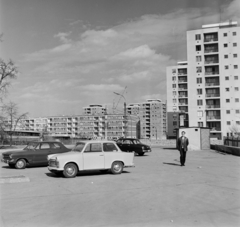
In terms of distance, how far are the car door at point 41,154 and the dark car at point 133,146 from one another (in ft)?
35.9

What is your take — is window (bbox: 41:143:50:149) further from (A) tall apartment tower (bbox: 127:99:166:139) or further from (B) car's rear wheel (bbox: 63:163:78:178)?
(A) tall apartment tower (bbox: 127:99:166:139)

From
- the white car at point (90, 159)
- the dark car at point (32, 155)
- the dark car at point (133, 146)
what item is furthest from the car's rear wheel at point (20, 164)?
the dark car at point (133, 146)

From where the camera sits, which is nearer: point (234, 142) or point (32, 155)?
point (32, 155)

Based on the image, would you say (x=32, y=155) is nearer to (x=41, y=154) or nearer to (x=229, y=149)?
(x=41, y=154)

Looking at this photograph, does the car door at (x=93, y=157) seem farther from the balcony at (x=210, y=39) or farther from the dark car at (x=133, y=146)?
the balcony at (x=210, y=39)

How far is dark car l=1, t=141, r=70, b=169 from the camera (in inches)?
612


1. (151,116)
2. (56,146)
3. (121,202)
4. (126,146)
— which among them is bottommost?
(121,202)

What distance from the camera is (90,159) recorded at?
12281 mm

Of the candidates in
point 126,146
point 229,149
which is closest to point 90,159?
point 126,146

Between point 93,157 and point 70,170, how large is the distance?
108cm

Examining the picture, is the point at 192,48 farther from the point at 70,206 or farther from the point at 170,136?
the point at 70,206

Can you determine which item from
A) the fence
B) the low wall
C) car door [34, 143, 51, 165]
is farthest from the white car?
the fence

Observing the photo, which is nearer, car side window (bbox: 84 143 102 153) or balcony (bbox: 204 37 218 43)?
car side window (bbox: 84 143 102 153)

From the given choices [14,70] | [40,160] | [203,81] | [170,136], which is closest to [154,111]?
[170,136]
